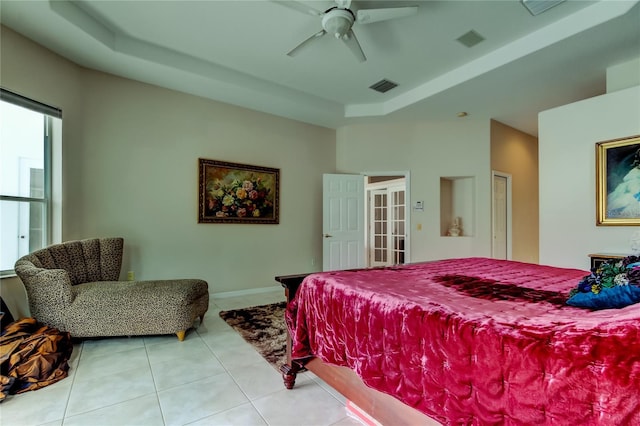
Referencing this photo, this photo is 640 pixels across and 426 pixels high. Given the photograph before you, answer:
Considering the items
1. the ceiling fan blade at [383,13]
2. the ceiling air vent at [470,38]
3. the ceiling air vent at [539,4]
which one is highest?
the ceiling air vent at [470,38]

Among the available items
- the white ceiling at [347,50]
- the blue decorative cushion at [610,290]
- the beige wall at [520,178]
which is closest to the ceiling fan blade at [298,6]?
the white ceiling at [347,50]

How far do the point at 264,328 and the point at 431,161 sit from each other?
3.87 m

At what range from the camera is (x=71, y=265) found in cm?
296

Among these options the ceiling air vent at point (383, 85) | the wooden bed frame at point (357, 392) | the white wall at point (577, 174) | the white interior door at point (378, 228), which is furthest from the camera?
the white interior door at point (378, 228)

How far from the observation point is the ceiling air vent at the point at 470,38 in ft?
10.00

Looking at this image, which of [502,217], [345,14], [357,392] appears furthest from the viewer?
[502,217]

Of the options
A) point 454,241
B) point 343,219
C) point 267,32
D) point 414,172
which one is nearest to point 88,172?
point 267,32

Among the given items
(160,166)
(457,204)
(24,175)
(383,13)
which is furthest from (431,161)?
(24,175)

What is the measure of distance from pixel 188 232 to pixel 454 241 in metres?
4.15

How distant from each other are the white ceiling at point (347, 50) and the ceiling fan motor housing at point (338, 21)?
202 millimetres

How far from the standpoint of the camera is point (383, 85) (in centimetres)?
421

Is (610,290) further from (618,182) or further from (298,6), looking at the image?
(618,182)

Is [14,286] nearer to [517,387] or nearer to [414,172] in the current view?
[517,387]

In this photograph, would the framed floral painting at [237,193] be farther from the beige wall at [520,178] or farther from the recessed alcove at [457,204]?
the beige wall at [520,178]
